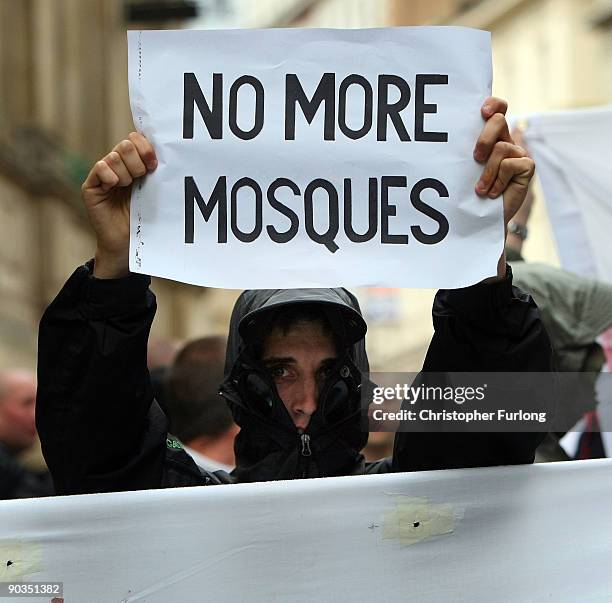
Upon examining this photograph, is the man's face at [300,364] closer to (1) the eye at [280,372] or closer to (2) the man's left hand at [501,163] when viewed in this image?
(1) the eye at [280,372]

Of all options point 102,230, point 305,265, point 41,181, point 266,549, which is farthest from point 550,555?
point 41,181

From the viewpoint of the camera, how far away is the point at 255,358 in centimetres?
269

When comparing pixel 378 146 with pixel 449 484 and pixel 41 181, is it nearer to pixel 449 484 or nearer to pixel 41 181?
pixel 449 484

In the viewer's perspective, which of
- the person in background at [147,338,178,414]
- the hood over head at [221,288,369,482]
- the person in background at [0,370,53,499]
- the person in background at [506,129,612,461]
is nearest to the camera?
the hood over head at [221,288,369,482]

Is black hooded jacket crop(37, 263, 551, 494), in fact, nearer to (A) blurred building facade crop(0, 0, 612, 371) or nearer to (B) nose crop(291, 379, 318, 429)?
(B) nose crop(291, 379, 318, 429)

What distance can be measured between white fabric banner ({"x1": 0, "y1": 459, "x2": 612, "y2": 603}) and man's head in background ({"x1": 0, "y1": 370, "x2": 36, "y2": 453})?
9.52ft

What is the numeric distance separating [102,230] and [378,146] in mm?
479

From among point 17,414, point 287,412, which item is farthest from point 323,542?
point 17,414

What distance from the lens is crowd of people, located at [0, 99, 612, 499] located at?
7.98 feet

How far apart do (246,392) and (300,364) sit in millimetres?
110

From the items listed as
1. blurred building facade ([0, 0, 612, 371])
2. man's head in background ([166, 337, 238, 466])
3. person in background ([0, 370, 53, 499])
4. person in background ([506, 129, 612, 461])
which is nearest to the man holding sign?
person in background ([506, 129, 612, 461])

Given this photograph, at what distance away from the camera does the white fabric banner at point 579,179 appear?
13.4ft

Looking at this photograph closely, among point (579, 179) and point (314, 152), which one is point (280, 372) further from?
point (579, 179)

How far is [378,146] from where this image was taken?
250 cm
